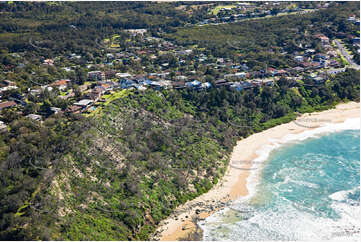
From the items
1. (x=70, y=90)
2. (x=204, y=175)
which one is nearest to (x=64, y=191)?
(x=204, y=175)

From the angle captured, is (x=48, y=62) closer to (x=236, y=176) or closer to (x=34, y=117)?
(x=34, y=117)

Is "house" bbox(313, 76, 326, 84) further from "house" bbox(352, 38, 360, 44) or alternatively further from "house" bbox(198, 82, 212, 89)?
"house" bbox(352, 38, 360, 44)

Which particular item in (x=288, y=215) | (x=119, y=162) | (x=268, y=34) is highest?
(x=268, y=34)

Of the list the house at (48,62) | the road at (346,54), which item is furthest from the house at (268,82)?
the house at (48,62)

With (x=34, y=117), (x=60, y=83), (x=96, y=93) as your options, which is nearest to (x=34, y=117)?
(x=34, y=117)

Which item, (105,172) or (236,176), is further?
(236,176)

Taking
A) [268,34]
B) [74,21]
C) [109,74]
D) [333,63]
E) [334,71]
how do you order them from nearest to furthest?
[109,74], [334,71], [333,63], [268,34], [74,21]
